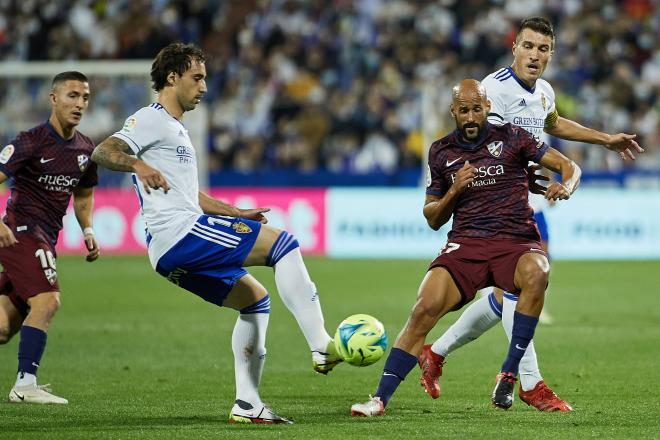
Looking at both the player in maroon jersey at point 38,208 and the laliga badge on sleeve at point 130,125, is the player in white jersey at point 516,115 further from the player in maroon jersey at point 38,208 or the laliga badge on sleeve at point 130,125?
the player in maroon jersey at point 38,208

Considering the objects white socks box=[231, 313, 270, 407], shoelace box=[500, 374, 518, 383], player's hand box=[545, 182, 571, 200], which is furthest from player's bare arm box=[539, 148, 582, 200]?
white socks box=[231, 313, 270, 407]

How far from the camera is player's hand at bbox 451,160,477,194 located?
24.3 ft

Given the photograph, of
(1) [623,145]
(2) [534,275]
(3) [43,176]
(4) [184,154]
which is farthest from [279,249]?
(1) [623,145]

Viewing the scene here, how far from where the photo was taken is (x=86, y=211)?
9.39 m

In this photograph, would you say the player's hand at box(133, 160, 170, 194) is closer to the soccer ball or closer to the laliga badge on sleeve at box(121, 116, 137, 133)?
the laliga badge on sleeve at box(121, 116, 137, 133)

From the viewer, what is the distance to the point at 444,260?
7.74 metres

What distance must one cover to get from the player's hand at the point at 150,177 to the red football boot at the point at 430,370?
2.57 meters

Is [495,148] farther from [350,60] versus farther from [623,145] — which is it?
[350,60]

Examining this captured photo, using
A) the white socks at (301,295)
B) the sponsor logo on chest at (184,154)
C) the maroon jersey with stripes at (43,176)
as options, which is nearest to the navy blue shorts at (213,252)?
the white socks at (301,295)

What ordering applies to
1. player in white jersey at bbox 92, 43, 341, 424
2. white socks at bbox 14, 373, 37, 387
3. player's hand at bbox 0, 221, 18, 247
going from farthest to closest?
1. white socks at bbox 14, 373, 37, 387
2. player's hand at bbox 0, 221, 18, 247
3. player in white jersey at bbox 92, 43, 341, 424

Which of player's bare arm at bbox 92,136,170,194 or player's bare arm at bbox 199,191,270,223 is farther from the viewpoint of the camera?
player's bare arm at bbox 199,191,270,223

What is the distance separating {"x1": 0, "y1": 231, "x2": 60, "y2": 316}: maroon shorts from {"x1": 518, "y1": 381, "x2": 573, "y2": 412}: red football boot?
3.49 metres

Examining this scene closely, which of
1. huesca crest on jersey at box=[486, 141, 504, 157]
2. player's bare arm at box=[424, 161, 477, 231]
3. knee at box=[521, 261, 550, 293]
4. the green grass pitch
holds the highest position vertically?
huesca crest on jersey at box=[486, 141, 504, 157]

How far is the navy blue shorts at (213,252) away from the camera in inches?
288
